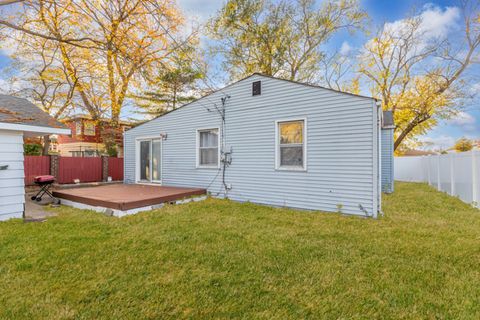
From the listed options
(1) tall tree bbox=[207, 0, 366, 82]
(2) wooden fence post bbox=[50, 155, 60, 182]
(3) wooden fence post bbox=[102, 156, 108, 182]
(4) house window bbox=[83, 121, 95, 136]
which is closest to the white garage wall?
(2) wooden fence post bbox=[50, 155, 60, 182]

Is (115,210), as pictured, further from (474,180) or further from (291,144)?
(474,180)

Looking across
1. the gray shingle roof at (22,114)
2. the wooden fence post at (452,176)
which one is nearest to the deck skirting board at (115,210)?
the gray shingle roof at (22,114)

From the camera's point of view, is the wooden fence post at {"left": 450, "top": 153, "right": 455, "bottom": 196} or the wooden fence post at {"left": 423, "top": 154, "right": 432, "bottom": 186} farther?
the wooden fence post at {"left": 423, "top": 154, "right": 432, "bottom": 186}

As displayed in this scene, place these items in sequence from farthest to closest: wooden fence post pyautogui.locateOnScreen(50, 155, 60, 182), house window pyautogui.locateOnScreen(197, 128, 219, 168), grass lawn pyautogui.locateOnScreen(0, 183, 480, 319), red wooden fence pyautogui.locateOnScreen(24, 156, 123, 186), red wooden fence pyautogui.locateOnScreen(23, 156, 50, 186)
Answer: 1. wooden fence post pyautogui.locateOnScreen(50, 155, 60, 182)
2. red wooden fence pyautogui.locateOnScreen(24, 156, 123, 186)
3. red wooden fence pyautogui.locateOnScreen(23, 156, 50, 186)
4. house window pyautogui.locateOnScreen(197, 128, 219, 168)
5. grass lawn pyautogui.locateOnScreen(0, 183, 480, 319)

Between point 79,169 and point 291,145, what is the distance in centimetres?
1089

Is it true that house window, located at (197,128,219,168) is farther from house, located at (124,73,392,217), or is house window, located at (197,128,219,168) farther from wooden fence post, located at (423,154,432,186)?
wooden fence post, located at (423,154,432,186)

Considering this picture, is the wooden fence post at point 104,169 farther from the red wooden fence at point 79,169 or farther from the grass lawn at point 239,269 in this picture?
the grass lawn at point 239,269

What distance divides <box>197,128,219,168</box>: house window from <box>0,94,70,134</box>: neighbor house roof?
3554mm

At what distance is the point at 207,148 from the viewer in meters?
7.74

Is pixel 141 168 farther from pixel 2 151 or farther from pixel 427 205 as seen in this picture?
pixel 427 205

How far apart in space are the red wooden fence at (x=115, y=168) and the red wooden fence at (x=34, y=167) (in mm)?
2854

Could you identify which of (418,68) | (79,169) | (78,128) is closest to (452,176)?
(418,68)

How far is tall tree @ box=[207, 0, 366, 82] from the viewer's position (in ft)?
48.4

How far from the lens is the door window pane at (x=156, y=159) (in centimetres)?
897
